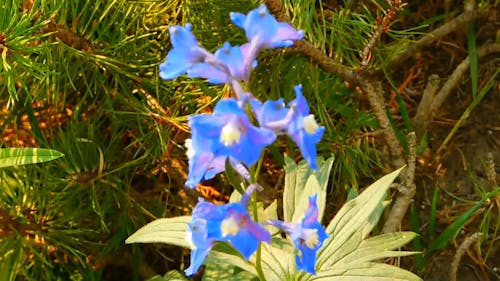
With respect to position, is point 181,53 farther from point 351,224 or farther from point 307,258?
point 351,224

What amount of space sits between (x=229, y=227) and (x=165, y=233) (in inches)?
13.4

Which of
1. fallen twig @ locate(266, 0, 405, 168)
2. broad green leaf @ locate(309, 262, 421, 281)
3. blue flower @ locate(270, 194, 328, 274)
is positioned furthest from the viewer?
fallen twig @ locate(266, 0, 405, 168)

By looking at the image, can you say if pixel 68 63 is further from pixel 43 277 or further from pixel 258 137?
pixel 258 137

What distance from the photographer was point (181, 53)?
0.89 metres

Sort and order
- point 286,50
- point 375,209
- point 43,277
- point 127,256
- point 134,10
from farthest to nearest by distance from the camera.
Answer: point 127,256, point 43,277, point 134,10, point 286,50, point 375,209

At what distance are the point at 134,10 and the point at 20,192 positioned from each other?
434 mm

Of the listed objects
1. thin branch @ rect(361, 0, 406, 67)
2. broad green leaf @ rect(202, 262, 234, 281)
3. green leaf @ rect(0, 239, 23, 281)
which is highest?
thin branch @ rect(361, 0, 406, 67)

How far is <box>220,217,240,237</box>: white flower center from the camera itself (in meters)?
0.89

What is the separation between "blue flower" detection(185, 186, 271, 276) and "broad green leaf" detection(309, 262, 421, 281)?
0.26m

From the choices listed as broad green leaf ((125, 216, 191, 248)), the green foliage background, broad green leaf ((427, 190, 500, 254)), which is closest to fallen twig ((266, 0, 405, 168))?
the green foliage background

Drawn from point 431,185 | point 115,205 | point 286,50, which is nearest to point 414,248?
point 431,185

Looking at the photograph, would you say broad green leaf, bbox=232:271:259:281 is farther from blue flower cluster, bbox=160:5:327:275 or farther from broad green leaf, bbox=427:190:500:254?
broad green leaf, bbox=427:190:500:254

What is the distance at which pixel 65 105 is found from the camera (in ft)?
5.36

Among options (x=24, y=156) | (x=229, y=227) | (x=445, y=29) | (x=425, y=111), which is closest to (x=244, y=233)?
(x=229, y=227)
